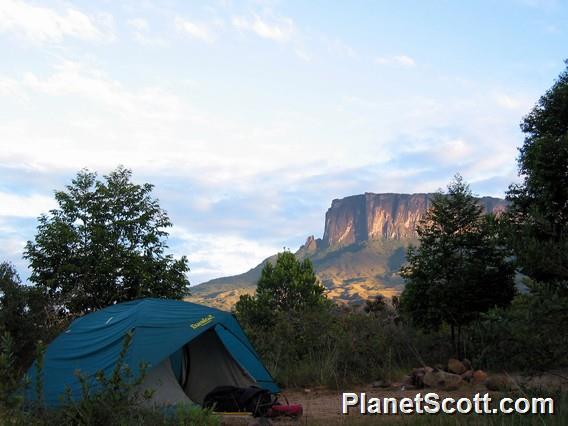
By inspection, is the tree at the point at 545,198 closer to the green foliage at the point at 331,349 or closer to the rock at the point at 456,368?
the rock at the point at 456,368

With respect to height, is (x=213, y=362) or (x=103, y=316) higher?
(x=103, y=316)

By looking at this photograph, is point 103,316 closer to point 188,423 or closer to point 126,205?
point 188,423

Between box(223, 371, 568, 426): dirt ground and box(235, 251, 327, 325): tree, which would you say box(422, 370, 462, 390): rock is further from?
Result: box(235, 251, 327, 325): tree

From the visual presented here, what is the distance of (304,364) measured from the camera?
1528 cm

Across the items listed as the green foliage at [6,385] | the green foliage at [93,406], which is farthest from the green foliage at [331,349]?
the green foliage at [6,385]

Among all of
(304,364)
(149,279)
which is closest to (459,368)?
(304,364)

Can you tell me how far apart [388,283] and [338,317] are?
265ft

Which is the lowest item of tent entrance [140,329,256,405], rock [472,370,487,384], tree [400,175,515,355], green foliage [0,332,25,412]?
rock [472,370,487,384]

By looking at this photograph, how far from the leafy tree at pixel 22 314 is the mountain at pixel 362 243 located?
7774 centimetres

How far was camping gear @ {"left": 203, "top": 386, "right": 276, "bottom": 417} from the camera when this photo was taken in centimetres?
980

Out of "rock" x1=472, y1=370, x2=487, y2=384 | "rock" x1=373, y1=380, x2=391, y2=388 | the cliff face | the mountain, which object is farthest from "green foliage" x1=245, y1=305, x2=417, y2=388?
the cliff face

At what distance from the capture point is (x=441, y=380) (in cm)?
1246

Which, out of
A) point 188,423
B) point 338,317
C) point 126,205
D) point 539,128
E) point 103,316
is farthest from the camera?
point 126,205

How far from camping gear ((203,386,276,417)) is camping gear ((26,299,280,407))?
79cm
